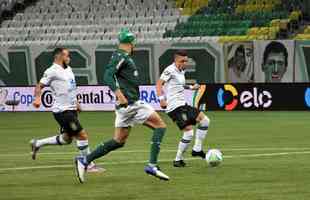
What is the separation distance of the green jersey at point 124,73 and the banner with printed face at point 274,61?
24.2m

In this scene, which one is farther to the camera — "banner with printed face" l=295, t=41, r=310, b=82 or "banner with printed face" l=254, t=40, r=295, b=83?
"banner with printed face" l=254, t=40, r=295, b=83

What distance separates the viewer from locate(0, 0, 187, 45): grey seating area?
4438 centimetres

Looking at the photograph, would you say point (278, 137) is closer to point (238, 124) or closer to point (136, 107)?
point (238, 124)

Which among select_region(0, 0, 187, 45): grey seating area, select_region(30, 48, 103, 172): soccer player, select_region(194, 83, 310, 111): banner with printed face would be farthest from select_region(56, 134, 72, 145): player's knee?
select_region(0, 0, 187, 45): grey seating area

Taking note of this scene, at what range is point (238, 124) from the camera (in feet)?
94.0

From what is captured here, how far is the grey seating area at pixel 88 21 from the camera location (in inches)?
1747

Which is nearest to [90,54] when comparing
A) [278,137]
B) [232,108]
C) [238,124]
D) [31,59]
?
[31,59]

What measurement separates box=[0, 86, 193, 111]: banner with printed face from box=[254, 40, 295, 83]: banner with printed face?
435 cm

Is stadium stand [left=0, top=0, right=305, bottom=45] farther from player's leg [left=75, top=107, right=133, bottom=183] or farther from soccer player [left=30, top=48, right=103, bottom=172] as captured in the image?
player's leg [left=75, top=107, right=133, bottom=183]

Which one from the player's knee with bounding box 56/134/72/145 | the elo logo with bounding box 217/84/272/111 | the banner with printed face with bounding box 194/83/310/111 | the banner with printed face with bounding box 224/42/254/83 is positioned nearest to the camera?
Result: the player's knee with bounding box 56/134/72/145

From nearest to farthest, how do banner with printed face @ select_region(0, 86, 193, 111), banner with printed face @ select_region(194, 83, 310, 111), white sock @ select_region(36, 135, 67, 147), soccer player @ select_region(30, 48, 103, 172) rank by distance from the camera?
soccer player @ select_region(30, 48, 103, 172)
white sock @ select_region(36, 135, 67, 147)
banner with printed face @ select_region(194, 83, 310, 111)
banner with printed face @ select_region(0, 86, 193, 111)

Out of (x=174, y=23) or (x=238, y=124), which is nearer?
(x=238, y=124)

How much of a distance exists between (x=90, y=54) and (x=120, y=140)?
1118 inches

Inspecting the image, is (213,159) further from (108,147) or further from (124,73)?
(124,73)
